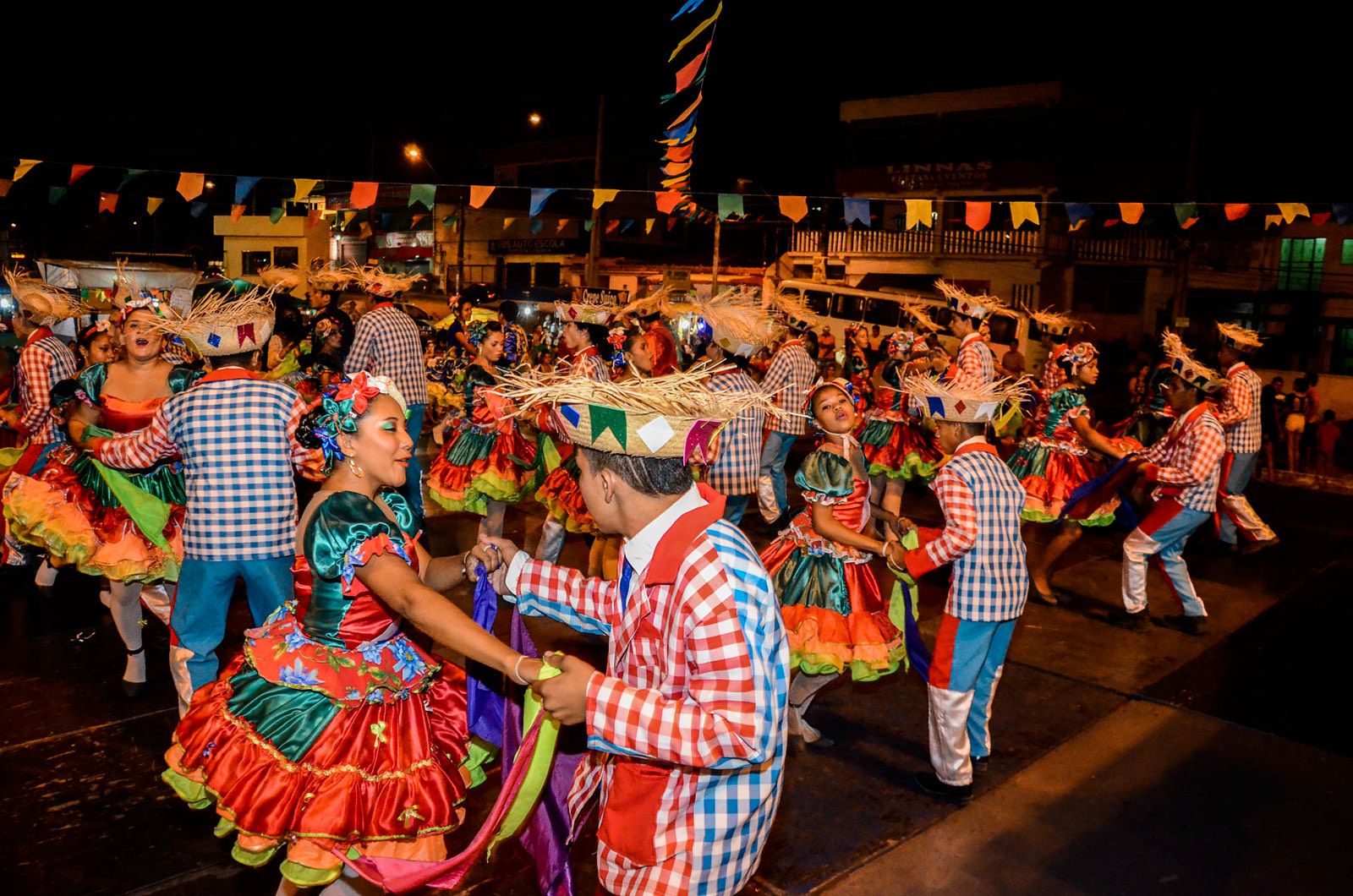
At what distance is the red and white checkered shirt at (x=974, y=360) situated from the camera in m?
9.06

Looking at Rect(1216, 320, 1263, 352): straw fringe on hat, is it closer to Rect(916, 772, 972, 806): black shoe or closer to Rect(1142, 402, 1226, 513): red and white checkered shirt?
Rect(1142, 402, 1226, 513): red and white checkered shirt

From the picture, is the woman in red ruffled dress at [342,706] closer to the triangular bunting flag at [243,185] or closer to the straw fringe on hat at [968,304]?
the straw fringe on hat at [968,304]

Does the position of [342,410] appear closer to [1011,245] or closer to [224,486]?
[224,486]

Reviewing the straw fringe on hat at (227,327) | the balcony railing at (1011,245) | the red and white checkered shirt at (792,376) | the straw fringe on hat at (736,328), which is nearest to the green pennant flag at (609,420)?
the straw fringe on hat at (227,327)

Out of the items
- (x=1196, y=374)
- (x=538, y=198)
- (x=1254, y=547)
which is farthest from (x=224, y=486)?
(x=1254, y=547)

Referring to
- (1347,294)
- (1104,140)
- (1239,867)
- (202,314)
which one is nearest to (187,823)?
(202,314)

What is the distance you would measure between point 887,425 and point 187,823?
7.55m

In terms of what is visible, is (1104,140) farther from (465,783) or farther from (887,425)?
(465,783)

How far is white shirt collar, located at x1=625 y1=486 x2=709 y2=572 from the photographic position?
240cm

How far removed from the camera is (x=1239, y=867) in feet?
13.7

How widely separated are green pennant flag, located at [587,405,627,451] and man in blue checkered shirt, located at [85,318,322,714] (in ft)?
7.45

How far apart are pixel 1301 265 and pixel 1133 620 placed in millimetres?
25318

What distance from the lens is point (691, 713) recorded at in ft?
6.98

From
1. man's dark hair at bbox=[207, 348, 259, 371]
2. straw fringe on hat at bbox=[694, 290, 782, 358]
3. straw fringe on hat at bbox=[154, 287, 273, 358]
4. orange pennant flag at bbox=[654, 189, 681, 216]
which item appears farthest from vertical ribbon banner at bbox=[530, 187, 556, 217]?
man's dark hair at bbox=[207, 348, 259, 371]
